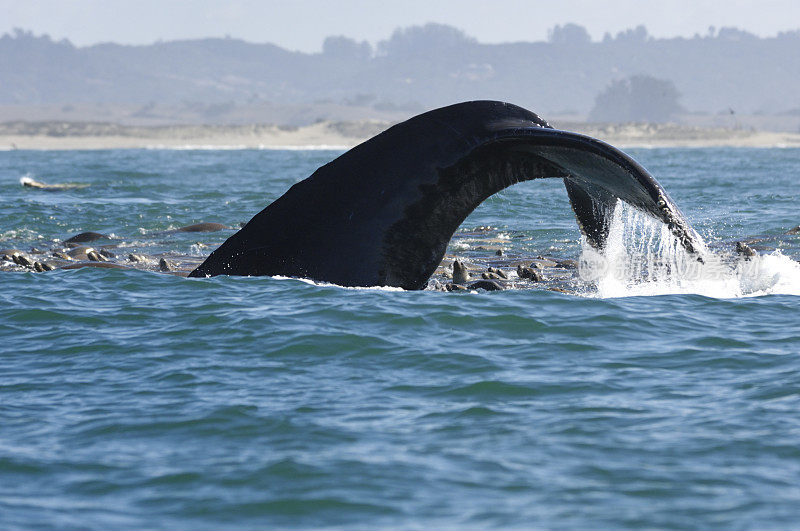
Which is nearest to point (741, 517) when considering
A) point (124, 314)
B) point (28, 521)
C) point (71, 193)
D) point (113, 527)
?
point (113, 527)

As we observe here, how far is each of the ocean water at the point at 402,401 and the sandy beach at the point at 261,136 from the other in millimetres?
99528

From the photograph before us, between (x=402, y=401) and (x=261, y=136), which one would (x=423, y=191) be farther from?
(x=261, y=136)

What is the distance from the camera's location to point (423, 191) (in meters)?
7.96

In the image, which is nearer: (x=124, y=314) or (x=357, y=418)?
(x=357, y=418)

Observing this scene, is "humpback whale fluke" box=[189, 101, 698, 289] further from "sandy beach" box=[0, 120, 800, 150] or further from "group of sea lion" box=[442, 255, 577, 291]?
"sandy beach" box=[0, 120, 800, 150]

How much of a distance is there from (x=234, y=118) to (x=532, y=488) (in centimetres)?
19015

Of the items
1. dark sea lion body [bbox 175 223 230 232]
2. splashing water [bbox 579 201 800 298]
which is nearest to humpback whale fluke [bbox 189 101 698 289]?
splashing water [bbox 579 201 800 298]

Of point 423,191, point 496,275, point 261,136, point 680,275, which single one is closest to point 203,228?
point 496,275

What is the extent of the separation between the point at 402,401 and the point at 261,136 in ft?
372

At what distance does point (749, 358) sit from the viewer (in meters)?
8.55

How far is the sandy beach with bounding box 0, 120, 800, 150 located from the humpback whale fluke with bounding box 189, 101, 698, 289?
101 m

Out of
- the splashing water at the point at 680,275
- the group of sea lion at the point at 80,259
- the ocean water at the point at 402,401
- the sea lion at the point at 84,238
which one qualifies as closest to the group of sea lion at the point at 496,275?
the ocean water at the point at 402,401

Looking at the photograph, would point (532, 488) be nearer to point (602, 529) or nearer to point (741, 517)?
point (602, 529)

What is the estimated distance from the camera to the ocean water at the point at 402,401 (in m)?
5.57
